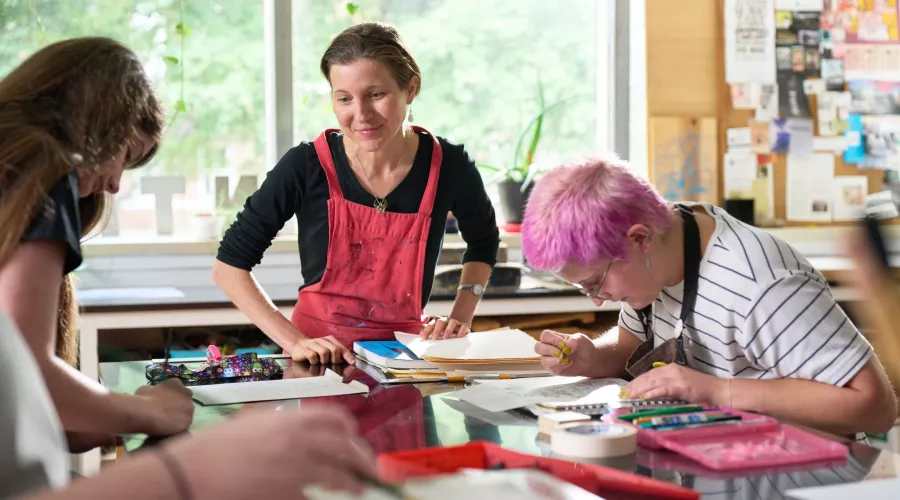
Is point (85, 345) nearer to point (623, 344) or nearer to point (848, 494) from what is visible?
point (623, 344)

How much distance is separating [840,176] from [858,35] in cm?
59

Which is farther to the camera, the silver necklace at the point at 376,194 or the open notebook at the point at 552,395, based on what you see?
the silver necklace at the point at 376,194

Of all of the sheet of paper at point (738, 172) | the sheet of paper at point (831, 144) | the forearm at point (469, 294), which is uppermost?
the sheet of paper at point (831, 144)

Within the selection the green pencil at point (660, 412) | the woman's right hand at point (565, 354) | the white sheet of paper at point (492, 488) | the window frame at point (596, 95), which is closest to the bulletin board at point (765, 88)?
the window frame at point (596, 95)

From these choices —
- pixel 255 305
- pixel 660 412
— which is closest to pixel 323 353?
pixel 255 305

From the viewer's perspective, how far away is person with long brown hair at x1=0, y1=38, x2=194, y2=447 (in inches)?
53.3

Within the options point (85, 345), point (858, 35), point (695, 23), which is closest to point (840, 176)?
point (858, 35)

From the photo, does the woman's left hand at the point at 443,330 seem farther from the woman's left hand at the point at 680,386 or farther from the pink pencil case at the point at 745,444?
the pink pencil case at the point at 745,444

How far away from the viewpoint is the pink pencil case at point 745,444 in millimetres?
Answer: 1303

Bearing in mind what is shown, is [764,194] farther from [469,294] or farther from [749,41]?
[469,294]

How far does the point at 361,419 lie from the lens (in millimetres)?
1626

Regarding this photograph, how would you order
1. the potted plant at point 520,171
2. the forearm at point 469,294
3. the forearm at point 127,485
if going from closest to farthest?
the forearm at point 127,485 < the forearm at point 469,294 < the potted plant at point 520,171

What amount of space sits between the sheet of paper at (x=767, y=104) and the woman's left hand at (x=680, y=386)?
9.05ft

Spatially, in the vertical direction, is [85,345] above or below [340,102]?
below
